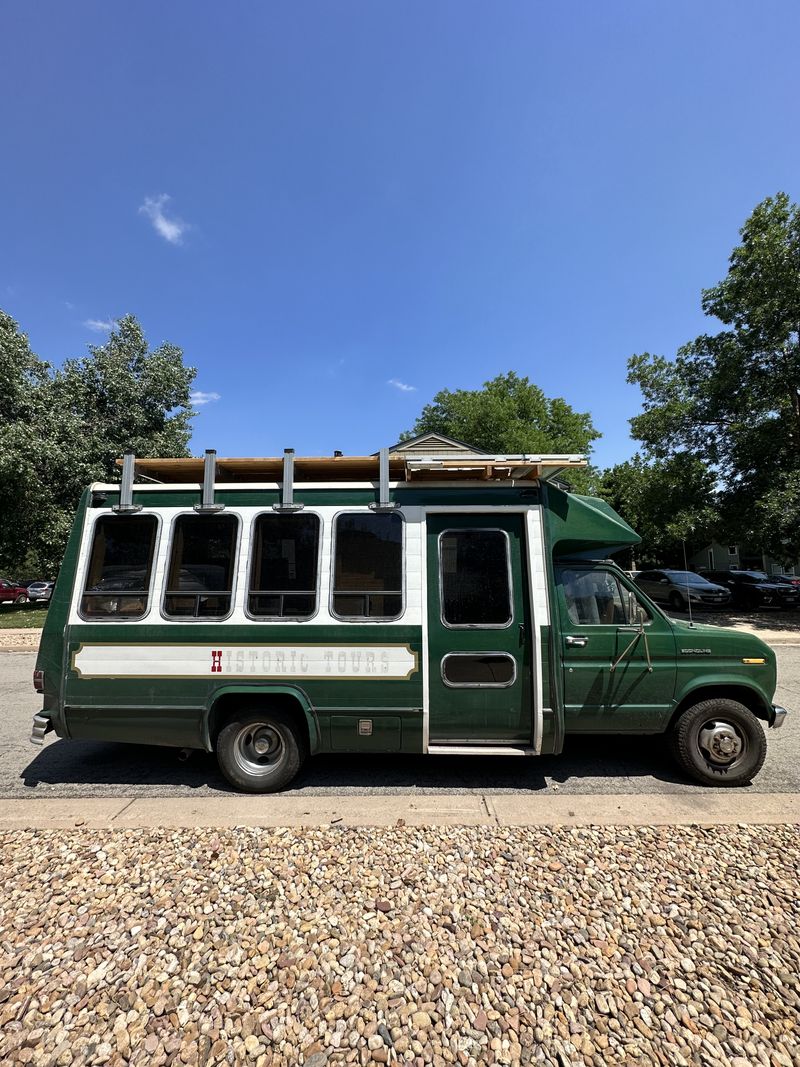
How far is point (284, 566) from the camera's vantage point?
4.15 metres

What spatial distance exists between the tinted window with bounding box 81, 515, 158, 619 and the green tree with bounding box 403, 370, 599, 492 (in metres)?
23.8

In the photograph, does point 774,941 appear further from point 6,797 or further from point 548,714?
Answer: point 6,797

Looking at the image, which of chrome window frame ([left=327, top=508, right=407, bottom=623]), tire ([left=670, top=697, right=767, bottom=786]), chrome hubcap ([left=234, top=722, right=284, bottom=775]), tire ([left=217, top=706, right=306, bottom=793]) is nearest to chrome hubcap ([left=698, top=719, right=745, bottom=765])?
tire ([left=670, top=697, right=767, bottom=786])

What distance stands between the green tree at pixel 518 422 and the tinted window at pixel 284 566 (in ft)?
76.7

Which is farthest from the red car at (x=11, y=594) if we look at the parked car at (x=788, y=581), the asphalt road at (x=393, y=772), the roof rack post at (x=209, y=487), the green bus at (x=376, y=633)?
the parked car at (x=788, y=581)

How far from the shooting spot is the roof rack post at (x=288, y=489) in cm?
416

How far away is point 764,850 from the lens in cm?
317

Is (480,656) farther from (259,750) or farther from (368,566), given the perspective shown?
(259,750)

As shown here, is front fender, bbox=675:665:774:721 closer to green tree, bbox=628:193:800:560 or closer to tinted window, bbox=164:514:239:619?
tinted window, bbox=164:514:239:619

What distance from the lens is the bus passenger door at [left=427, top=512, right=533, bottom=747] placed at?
397cm

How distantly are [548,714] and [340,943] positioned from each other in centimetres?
219

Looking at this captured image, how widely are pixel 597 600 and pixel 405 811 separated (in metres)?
2.35

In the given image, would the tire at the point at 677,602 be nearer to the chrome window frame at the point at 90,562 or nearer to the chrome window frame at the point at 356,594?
the chrome window frame at the point at 356,594

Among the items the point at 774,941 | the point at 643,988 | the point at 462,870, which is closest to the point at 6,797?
the point at 462,870
